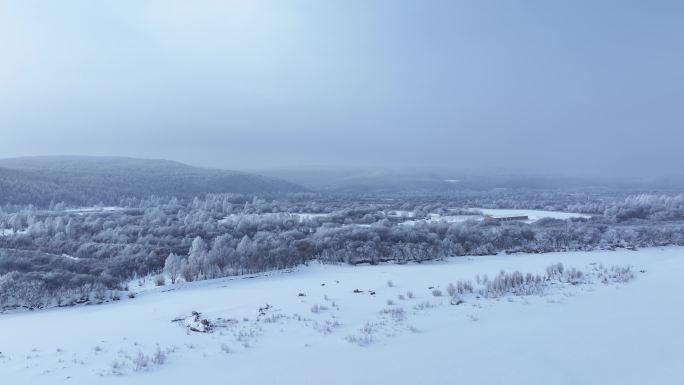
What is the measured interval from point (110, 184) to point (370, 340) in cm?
10848

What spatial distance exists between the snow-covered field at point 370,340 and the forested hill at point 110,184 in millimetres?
77808

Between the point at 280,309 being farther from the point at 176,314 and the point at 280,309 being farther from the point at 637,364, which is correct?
the point at 637,364

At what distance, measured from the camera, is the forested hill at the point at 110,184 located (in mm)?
83625

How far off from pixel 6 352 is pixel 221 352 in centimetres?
572

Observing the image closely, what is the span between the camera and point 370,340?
10117mm

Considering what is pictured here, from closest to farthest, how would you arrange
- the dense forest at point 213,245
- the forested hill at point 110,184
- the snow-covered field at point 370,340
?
1. the snow-covered field at point 370,340
2. the dense forest at point 213,245
3. the forested hill at point 110,184

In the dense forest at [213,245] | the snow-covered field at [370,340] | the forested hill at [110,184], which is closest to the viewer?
the snow-covered field at [370,340]

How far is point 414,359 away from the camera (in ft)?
28.8

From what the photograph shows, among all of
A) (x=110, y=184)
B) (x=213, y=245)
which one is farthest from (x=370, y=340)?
(x=110, y=184)

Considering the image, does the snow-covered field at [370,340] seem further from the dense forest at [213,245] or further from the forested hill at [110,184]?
the forested hill at [110,184]

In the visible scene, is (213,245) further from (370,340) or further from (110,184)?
(110,184)

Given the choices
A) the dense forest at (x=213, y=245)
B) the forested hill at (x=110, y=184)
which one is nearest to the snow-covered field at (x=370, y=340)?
the dense forest at (x=213, y=245)

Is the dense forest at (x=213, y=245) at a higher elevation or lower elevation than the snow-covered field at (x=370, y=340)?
lower

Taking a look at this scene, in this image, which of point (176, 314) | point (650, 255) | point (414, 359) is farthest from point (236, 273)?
point (650, 255)
